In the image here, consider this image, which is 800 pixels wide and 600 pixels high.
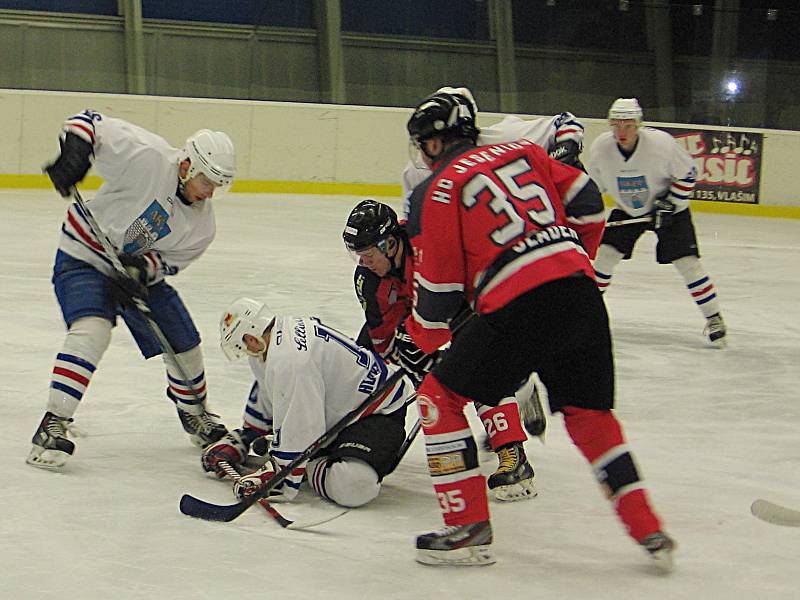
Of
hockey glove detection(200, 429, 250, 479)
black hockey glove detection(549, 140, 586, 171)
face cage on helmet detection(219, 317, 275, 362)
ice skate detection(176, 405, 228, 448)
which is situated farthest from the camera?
black hockey glove detection(549, 140, 586, 171)

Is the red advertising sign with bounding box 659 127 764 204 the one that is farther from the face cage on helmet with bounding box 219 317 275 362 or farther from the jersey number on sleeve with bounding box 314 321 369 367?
the face cage on helmet with bounding box 219 317 275 362

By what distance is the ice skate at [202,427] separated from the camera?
3.48 m

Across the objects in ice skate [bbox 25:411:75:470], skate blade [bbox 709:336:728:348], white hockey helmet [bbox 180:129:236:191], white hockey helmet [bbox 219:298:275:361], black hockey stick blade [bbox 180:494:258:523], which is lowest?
skate blade [bbox 709:336:728:348]

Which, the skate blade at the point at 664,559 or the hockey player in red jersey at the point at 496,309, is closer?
the hockey player in red jersey at the point at 496,309

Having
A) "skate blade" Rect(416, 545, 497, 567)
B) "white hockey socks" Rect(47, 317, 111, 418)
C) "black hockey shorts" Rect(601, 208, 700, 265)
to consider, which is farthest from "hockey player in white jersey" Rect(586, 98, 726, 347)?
"skate blade" Rect(416, 545, 497, 567)

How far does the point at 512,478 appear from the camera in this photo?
3.14 metres

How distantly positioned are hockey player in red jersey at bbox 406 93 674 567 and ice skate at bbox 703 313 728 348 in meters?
Answer: 2.89

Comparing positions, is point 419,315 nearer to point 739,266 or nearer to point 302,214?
point 739,266

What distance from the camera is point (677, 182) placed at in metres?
5.46

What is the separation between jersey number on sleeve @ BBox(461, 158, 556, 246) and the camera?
242 centimetres

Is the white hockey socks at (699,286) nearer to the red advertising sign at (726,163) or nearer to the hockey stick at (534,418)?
the hockey stick at (534,418)

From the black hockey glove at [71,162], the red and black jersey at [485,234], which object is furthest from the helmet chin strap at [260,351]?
the black hockey glove at [71,162]

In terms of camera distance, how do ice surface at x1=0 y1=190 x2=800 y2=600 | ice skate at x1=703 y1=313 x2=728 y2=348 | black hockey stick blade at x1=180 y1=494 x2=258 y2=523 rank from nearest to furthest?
ice surface at x1=0 y1=190 x2=800 y2=600, black hockey stick blade at x1=180 y1=494 x2=258 y2=523, ice skate at x1=703 y1=313 x2=728 y2=348

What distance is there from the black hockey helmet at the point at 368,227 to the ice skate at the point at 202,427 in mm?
812
